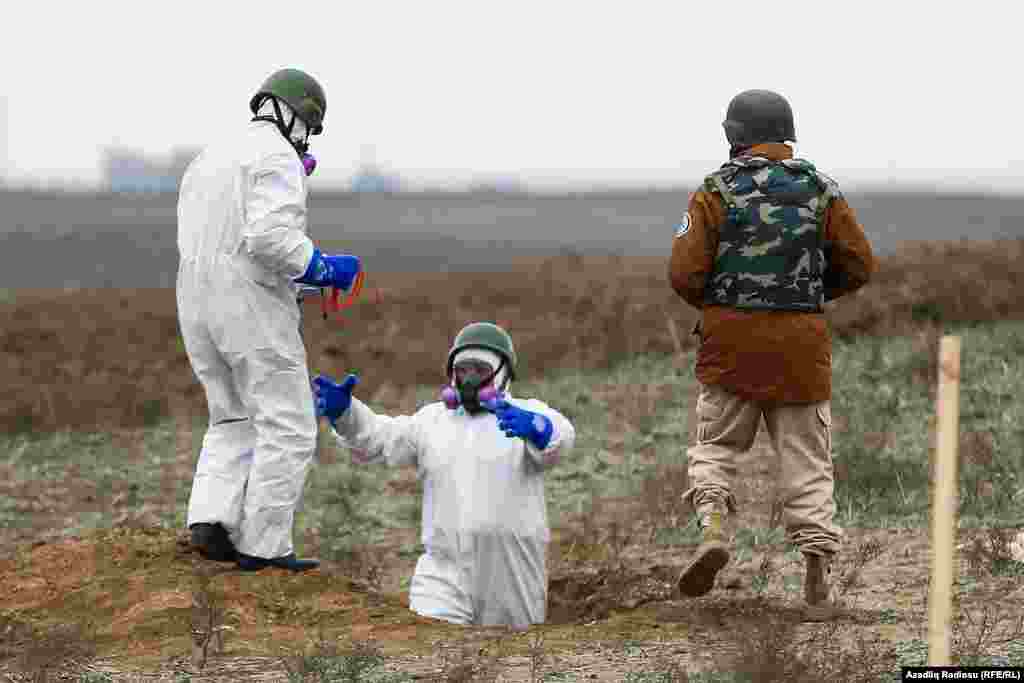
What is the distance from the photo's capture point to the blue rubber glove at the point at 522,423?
7.20 metres

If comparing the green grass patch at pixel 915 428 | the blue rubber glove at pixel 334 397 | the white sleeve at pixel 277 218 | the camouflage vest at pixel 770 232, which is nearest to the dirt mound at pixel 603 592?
the green grass patch at pixel 915 428

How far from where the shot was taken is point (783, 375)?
687 centimetres

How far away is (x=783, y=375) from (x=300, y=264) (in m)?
2.04

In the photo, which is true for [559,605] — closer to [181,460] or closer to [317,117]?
[317,117]

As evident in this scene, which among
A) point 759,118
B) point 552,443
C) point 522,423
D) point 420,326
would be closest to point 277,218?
point 522,423

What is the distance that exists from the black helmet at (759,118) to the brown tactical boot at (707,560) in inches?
56.2

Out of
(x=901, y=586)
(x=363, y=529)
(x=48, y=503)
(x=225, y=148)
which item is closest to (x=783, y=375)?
(x=901, y=586)

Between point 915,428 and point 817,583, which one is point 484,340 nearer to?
point 817,583

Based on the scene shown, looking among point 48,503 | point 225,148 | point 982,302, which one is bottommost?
point 48,503

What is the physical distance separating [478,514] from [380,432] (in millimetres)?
577

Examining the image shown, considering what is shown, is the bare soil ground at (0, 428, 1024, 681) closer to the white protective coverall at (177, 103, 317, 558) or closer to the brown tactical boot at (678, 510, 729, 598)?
the brown tactical boot at (678, 510, 729, 598)

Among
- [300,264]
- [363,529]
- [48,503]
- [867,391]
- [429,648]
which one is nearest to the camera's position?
[429,648]

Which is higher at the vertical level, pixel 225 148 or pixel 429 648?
pixel 225 148

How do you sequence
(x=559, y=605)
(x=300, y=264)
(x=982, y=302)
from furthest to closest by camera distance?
(x=982, y=302)
(x=559, y=605)
(x=300, y=264)
